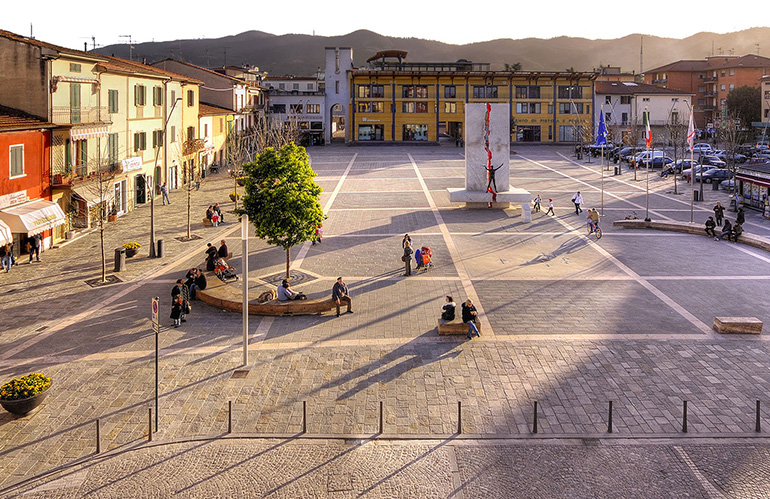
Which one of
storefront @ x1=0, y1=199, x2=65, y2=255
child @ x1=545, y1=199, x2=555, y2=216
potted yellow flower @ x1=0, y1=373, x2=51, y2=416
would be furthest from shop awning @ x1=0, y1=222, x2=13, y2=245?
child @ x1=545, y1=199, x2=555, y2=216

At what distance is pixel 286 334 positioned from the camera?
2105 centimetres

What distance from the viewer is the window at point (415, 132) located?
108 metres

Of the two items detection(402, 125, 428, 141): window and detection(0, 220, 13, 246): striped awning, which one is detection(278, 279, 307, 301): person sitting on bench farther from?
detection(402, 125, 428, 141): window

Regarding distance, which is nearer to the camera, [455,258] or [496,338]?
[496,338]

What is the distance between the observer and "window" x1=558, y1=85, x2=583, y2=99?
10631 centimetres

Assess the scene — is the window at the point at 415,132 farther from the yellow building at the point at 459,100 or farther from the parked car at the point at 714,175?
the parked car at the point at 714,175

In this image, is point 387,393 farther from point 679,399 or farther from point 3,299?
point 3,299

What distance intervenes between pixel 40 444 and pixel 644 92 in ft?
369

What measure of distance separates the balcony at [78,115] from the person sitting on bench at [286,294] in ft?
62.0

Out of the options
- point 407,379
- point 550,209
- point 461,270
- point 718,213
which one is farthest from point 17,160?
point 718,213

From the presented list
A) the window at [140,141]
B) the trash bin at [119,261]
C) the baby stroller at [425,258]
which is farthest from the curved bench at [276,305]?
the window at [140,141]

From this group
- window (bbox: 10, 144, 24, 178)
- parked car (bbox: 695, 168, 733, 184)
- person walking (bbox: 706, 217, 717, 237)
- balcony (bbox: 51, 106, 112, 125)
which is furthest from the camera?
parked car (bbox: 695, 168, 733, 184)

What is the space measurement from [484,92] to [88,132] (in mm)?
78651

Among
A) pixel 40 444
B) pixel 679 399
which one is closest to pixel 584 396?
A: pixel 679 399
